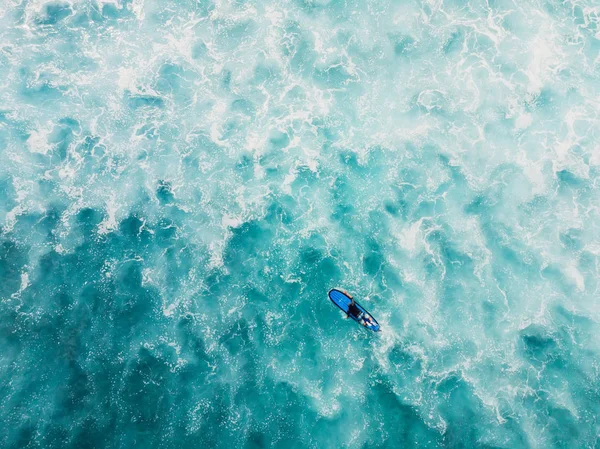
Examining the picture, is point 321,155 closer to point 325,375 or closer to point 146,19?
point 325,375

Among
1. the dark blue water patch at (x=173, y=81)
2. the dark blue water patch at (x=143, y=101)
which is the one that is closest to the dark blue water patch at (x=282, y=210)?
the dark blue water patch at (x=173, y=81)

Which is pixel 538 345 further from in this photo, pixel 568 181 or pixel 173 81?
pixel 173 81

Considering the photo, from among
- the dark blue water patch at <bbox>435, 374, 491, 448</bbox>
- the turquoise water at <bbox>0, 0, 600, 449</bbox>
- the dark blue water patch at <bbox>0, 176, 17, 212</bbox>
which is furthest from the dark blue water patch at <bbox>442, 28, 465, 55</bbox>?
the dark blue water patch at <bbox>0, 176, 17, 212</bbox>

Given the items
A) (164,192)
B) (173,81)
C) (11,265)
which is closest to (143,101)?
(173,81)

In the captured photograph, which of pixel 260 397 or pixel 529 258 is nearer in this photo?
pixel 260 397

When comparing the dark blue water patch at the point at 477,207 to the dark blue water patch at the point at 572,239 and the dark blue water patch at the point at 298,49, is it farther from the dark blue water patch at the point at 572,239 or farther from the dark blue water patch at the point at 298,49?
the dark blue water patch at the point at 298,49

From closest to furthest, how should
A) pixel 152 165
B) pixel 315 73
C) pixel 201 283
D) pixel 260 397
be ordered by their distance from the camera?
pixel 260 397 → pixel 201 283 → pixel 152 165 → pixel 315 73

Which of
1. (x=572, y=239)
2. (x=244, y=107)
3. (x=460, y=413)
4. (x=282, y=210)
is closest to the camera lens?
(x=460, y=413)

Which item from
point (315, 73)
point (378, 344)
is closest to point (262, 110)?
point (315, 73)
